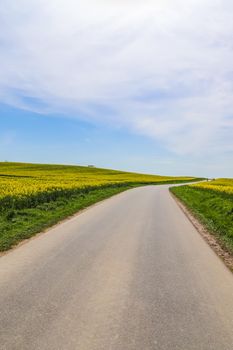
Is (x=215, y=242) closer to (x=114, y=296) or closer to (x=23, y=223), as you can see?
(x=114, y=296)

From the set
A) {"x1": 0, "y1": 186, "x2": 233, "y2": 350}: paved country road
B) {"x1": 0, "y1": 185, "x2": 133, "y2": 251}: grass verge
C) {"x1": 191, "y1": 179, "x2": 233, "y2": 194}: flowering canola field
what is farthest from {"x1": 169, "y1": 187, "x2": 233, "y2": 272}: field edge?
{"x1": 191, "y1": 179, "x2": 233, "y2": 194}: flowering canola field

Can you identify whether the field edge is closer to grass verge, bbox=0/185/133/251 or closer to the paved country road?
the paved country road

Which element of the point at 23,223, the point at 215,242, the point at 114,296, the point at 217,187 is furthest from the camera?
the point at 217,187

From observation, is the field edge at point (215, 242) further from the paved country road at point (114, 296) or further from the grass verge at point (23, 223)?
the grass verge at point (23, 223)

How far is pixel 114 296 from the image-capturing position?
6.84 meters

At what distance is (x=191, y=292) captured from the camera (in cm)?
722

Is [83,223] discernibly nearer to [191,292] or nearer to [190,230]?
[190,230]

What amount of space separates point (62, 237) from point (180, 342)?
826 cm

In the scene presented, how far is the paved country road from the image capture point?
5.10 m

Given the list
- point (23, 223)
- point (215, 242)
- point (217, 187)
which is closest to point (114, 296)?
point (215, 242)

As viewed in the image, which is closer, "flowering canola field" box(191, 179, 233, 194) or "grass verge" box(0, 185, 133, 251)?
"grass verge" box(0, 185, 133, 251)

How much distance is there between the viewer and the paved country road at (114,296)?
5102mm

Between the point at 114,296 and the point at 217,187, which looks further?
the point at 217,187

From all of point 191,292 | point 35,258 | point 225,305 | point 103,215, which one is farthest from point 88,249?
point 103,215
